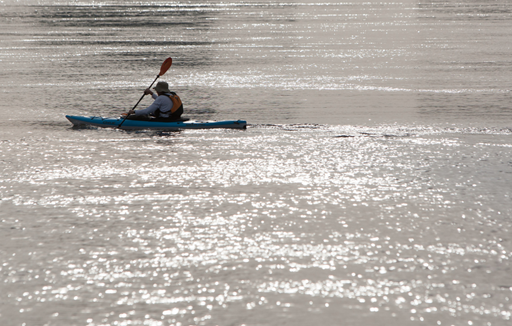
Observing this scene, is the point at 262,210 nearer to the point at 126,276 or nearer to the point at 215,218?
the point at 215,218

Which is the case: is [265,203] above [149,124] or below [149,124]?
below

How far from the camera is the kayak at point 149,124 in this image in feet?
40.2

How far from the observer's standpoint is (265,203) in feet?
26.6

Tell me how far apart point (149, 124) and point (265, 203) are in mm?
5274

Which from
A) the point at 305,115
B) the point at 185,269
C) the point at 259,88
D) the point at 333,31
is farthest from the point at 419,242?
the point at 333,31

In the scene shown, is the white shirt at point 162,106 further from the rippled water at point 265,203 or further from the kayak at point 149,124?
the rippled water at point 265,203

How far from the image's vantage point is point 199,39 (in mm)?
30438

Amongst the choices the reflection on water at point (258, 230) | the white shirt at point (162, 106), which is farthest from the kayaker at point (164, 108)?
the reflection on water at point (258, 230)

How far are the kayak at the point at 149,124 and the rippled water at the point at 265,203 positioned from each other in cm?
24

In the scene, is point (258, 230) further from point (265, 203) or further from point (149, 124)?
point (149, 124)

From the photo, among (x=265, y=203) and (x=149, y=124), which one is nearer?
(x=265, y=203)

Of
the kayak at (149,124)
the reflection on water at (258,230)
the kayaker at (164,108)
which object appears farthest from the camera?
the kayaker at (164,108)

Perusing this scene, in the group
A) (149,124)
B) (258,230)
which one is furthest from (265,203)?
(149,124)

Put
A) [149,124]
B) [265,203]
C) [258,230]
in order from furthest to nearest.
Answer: [149,124] → [265,203] → [258,230]
